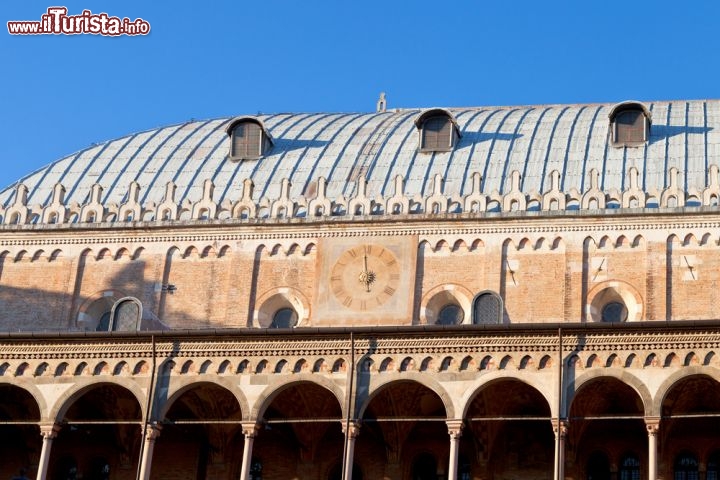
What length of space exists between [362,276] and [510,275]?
11.1 feet

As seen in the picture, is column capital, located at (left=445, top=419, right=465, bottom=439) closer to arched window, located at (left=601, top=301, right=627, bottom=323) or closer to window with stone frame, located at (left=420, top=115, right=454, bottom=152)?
arched window, located at (left=601, top=301, right=627, bottom=323)

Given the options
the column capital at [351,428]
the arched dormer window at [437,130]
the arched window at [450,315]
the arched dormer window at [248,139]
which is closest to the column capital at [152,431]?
the column capital at [351,428]

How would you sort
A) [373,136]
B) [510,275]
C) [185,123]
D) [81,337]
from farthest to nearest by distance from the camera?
Answer: [185,123] → [373,136] → [510,275] → [81,337]

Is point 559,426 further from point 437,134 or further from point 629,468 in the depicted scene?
point 437,134

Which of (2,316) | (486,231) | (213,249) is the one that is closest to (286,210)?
A: (213,249)

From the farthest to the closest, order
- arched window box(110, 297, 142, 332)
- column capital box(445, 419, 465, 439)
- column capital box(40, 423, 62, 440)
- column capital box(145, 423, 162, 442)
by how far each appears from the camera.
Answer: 1. arched window box(110, 297, 142, 332)
2. column capital box(40, 423, 62, 440)
3. column capital box(145, 423, 162, 442)
4. column capital box(445, 419, 465, 439)

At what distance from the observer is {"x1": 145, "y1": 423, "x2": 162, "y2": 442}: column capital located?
31.2 meters

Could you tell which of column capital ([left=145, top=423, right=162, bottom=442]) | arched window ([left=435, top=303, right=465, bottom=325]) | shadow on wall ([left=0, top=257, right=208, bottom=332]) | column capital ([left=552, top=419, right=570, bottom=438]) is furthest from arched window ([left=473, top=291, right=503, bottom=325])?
column capital ([left=145, top=423, right=162, bottom=442])

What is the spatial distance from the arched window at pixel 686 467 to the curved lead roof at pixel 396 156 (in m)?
6.27

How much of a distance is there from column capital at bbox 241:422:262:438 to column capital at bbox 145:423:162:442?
71.3 inches

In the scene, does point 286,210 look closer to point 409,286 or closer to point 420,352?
point 409,286

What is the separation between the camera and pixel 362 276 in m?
34.7

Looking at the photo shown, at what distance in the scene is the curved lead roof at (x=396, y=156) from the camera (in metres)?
35.8

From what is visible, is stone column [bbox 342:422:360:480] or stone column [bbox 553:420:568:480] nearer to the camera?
stone column [bbox 553:420:568:480]
